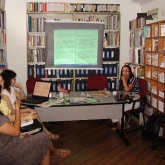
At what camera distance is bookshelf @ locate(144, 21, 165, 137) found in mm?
4160

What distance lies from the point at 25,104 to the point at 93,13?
2.95m

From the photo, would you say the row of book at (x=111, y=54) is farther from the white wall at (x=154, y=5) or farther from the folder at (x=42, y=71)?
the folder at (x=42, y=71)

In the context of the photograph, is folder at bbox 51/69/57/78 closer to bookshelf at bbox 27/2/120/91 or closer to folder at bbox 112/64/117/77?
bookshelf at bbox 27/2/120/91

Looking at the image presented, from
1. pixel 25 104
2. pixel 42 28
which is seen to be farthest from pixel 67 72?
pixel 25 104

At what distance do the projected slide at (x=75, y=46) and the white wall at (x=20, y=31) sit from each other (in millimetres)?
715

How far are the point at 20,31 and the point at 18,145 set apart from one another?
11.6 feet

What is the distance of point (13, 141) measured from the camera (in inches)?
100

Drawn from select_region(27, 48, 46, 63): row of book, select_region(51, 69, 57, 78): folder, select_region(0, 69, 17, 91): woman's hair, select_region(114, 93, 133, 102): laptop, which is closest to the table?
select_region(114, 93, 133, 102): laptop

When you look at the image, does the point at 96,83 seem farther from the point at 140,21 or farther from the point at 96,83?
the point at 140,21

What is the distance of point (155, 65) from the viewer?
439 cm

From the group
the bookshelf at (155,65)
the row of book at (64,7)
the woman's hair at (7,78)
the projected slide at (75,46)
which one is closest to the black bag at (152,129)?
the bookshelf at (155,65)

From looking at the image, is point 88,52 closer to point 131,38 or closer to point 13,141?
point 131,38

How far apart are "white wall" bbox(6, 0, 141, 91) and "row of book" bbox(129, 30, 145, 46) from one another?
364mm

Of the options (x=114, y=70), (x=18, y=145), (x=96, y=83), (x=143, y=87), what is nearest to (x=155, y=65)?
(x=143, y=87)
